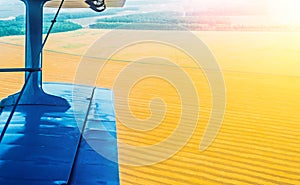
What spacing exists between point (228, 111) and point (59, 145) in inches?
119

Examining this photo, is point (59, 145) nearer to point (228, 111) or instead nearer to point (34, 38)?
point (34, 38)

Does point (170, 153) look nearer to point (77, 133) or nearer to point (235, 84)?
point (77, 133)

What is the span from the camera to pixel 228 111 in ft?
13.8

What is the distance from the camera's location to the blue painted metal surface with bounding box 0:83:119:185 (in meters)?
1.07

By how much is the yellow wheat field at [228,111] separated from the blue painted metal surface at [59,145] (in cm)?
53

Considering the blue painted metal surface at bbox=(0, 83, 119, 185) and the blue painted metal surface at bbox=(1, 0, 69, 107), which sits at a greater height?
the blue painted metal surface at bbox=(1, 0, 69, 107)

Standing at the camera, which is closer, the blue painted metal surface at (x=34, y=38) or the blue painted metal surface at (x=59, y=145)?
the blue painted metal surface at (x=59, y=145)

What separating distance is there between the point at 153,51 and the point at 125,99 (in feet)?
3.67

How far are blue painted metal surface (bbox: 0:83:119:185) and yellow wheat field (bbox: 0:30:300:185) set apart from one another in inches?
20.9

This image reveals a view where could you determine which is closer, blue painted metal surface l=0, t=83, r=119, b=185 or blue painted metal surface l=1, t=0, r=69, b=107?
blue painted metal surface l=0, t=83, r=119, b=185

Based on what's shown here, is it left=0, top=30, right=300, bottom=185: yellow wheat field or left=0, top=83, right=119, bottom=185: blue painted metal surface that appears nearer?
left=0, top=83, right=119, bottom=185: blue painted metal surface

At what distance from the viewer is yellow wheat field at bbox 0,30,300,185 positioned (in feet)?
8.06

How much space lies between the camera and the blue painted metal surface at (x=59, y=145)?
1072 mm

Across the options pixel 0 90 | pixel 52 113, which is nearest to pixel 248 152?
pixel 52 113
